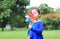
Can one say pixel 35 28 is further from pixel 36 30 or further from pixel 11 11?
pixel 11 11

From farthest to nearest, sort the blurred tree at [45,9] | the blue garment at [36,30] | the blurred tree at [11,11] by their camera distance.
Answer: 1. the blurred tree at [45,9]
2. the blurred tree at [11,11]
3. the blue garment at [36,30]

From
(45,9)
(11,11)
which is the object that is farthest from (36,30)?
(45,9)

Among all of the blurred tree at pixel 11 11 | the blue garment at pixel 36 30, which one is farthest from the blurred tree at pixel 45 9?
the blue garment at pixel 36 30

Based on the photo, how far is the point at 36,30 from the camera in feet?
17.8

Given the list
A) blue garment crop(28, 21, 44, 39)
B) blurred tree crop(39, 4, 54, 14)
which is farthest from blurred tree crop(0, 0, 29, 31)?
blue garment crop(28, 21, 44, 39)

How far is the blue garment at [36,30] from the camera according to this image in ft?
17.8

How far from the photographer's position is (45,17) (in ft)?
161

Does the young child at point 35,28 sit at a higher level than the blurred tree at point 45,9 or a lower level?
higher

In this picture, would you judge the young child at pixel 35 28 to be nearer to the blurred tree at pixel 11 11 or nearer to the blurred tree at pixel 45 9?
the blurred tree at pixel 11 11

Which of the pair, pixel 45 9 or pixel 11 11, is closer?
pixel 11 11

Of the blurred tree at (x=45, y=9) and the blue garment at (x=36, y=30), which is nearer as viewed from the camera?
the blue garment at (x=36, y=30)

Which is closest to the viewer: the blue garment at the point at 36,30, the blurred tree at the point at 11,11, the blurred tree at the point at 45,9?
the blue garment at the point at 36,30

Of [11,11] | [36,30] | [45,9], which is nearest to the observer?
[36,30]

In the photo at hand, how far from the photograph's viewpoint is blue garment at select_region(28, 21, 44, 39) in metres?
5.44
